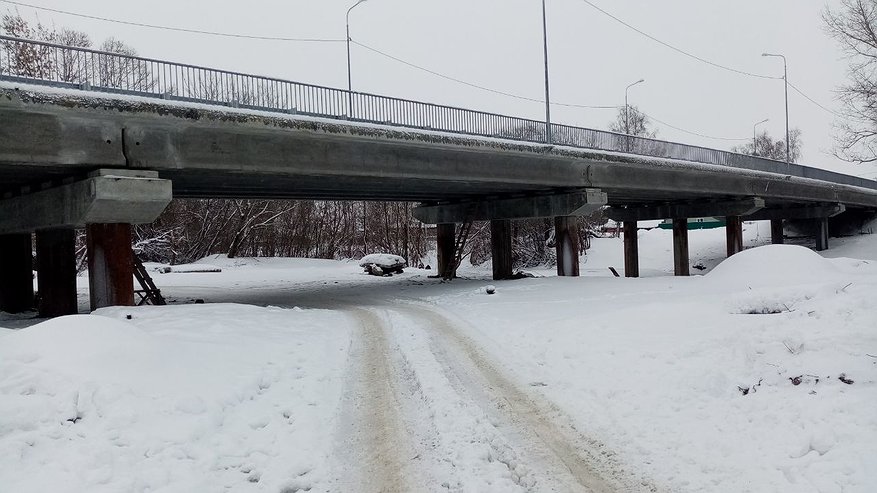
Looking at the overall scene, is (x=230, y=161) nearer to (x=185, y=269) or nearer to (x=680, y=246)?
(x=185, y=269)

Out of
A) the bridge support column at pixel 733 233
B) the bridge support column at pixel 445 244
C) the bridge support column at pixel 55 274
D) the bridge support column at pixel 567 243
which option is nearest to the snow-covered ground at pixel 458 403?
the bridge support column at pixel 55 274

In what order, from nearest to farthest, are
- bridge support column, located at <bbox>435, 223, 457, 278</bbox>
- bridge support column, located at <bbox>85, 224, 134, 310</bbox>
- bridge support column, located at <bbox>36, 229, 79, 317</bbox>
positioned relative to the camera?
bridge support column, located at <bbox>85, 224, 134, 310</bbox>, bridge support column, located at <bbox>36, 229, 79, 317</bbox>, bridge support column, located at <bbox>435, 223, 457, 278</bbox>

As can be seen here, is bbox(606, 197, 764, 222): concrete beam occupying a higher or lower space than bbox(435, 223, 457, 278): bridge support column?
higher

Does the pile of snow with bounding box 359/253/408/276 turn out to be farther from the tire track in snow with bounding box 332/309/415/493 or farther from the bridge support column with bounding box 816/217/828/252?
the bridge support column with bounding box 816/217/828/252

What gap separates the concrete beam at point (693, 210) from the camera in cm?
3734

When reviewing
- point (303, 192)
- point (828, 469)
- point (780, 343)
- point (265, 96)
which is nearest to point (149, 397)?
point (828, 469)

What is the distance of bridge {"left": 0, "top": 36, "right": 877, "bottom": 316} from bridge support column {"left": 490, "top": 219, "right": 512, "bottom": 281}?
0.19 ft

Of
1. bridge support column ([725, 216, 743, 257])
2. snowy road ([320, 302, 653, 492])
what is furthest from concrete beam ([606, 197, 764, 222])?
snowy road ([320, 302, 653, 492])

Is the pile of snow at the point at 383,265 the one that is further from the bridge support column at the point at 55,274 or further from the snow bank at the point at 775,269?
the snow bank at the point at 775,269

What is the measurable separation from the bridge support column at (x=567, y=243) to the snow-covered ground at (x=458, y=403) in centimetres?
1462

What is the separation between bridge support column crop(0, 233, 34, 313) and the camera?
19953 mm

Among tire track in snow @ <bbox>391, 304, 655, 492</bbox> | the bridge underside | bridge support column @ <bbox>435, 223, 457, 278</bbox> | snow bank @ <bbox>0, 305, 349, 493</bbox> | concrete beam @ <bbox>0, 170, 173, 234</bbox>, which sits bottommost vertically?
tire track in snow @ <bbox>391, 304, 655, 492</bbox>

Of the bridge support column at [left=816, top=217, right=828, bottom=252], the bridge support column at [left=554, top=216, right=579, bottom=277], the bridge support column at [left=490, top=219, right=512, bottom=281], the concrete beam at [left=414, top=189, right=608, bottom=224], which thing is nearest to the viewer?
the concrete beam at [left=414, top=189, right=608, bottom=224]

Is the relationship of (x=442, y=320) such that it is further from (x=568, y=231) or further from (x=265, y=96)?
(x=568, y=231)
